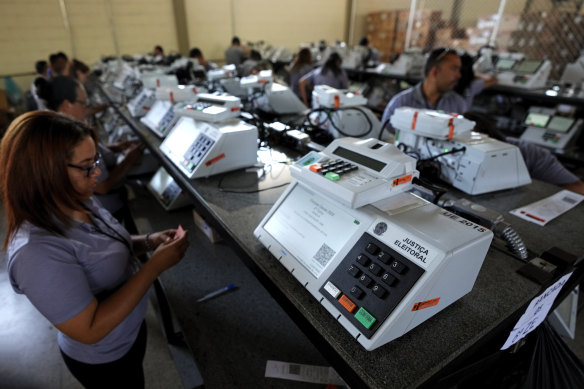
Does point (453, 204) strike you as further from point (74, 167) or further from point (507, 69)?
point (507, 69)

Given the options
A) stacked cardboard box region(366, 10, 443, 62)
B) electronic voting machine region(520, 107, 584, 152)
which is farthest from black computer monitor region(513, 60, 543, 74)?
stacked cardboard box region(366, 10, 443, 62)

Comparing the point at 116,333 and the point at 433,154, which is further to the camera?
the point at 433,154

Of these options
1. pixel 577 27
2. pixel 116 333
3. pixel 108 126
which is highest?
pixel 577 27

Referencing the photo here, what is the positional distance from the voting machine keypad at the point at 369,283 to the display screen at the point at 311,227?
45 millimetres

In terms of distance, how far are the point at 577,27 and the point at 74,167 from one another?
681cm

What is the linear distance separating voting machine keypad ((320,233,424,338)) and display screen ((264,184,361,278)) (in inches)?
1.8

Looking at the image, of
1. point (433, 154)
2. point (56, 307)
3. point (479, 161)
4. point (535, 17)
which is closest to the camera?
point (56, 307)

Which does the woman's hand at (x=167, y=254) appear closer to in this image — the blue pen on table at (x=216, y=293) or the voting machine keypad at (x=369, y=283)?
the blue pen on table at (x=216, y=293)

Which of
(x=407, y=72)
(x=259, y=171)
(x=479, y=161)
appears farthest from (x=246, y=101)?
(x=407, y=72)

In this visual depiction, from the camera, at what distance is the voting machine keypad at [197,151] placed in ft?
4.55

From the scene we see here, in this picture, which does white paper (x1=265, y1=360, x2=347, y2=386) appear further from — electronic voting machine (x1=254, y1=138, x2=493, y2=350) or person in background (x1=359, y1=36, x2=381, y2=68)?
person in background (x1=359, y1=36, x2=381, y2=68)

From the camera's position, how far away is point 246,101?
2734 millimetres

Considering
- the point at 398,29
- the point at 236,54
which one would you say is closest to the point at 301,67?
the point at 236,54

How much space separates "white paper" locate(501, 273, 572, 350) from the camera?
80 cm
